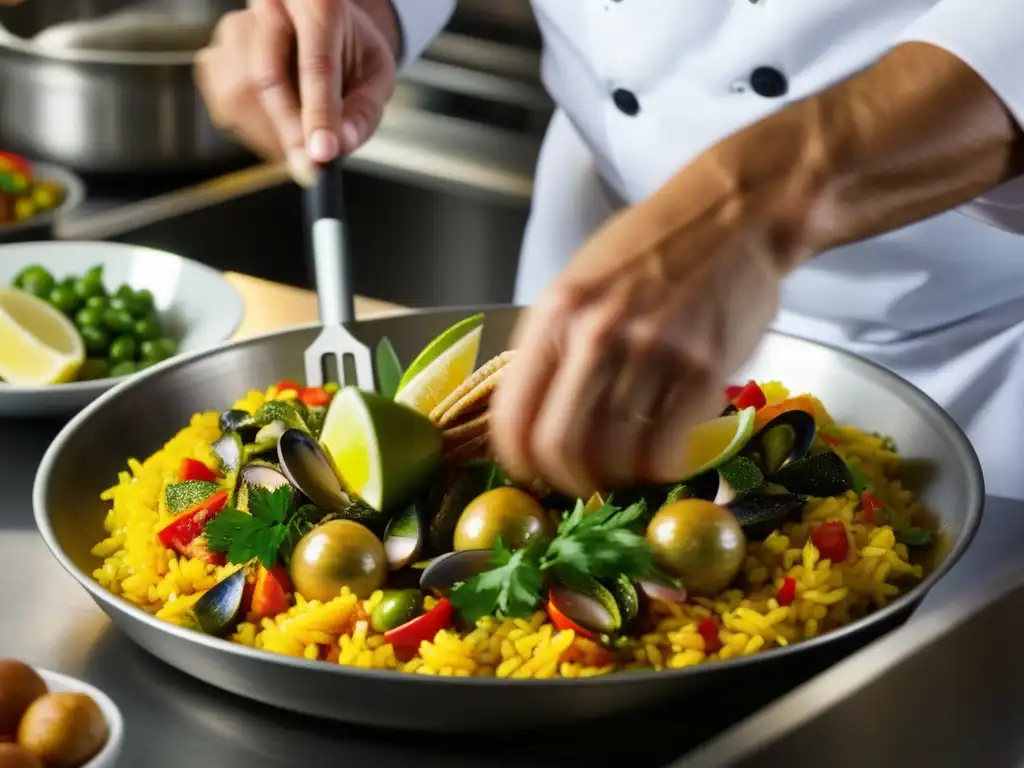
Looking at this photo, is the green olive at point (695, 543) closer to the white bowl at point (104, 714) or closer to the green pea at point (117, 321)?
the white bowl at point (104, 714)

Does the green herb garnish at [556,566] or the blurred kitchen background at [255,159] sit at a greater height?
the green herb garnish at [556,566]

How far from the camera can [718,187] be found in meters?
0.83

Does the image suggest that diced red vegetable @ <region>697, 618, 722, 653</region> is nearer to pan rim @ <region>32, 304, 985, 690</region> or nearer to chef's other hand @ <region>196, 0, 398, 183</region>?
pan rim @ <region>32, 304, 985, 690</region>

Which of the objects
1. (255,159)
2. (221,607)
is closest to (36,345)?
(221,607)

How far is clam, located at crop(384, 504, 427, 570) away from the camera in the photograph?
0.91m

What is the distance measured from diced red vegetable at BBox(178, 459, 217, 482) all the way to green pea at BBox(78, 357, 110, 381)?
1.14 ft

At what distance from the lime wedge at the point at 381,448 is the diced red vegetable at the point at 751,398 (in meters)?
0.25

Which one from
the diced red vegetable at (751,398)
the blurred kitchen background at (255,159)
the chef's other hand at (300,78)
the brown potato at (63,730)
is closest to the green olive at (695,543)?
the diced red vegetable at (751,398)

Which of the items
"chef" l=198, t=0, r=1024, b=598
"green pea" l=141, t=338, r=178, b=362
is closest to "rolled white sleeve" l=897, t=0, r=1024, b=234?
"chef" l=198, t=0, r=1024, b=598

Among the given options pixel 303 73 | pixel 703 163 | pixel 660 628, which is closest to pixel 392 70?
pixel 303 73

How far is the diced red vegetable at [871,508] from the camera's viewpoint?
986 millimetres

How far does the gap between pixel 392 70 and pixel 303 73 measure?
153 millimetres

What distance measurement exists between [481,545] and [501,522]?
0.02 meters

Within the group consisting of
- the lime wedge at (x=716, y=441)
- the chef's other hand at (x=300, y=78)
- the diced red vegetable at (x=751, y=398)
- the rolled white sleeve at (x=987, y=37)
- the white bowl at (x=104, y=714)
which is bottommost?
the white bowl at (x=104, y=714)
